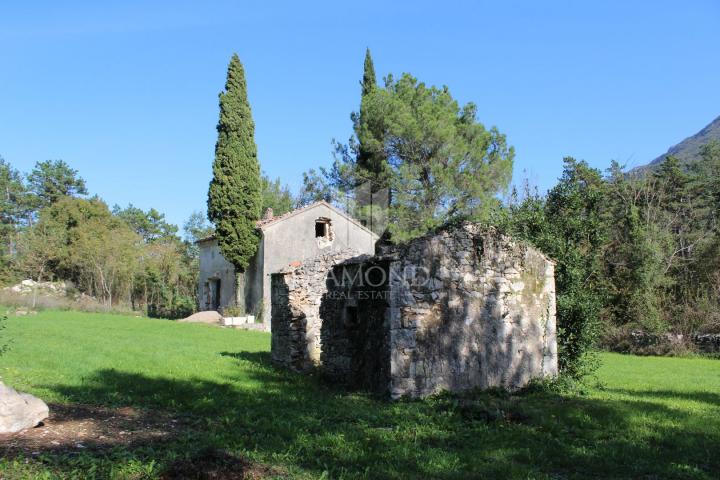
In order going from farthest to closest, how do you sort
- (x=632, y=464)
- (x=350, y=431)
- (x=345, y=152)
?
(x=345, y=152)
(x=350, y=431)
(x=632, y=464)

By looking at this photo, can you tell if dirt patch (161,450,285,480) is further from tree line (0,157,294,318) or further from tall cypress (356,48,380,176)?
tree line (0,157,294,318)

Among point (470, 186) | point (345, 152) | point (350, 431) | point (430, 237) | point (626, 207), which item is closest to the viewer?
point (350, 431)

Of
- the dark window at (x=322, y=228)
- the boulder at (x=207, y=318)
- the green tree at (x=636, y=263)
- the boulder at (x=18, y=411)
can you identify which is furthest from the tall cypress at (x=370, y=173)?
the boulder at (x=18, y=411)

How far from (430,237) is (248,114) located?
22365mm

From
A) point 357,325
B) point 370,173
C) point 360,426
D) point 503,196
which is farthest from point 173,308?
point 360,426

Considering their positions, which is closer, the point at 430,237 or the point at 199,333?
the point at 430,237

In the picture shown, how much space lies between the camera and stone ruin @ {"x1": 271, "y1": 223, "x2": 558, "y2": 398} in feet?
30.9

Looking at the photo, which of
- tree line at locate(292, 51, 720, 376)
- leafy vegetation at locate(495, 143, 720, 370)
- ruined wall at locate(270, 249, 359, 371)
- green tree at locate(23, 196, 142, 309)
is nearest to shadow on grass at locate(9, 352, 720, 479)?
leafy vegetation at locate(495, 143, 720, 370)

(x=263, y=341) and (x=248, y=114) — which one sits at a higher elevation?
(x=248, y=114)

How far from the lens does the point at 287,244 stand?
28.5 m

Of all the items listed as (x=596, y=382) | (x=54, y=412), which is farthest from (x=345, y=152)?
(x=54, y=412)

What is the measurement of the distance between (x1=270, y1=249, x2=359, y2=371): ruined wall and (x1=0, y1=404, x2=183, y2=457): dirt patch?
5734mm

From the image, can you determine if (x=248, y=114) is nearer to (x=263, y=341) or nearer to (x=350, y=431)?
(x=263, y=341)

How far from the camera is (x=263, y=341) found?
20484 mm
